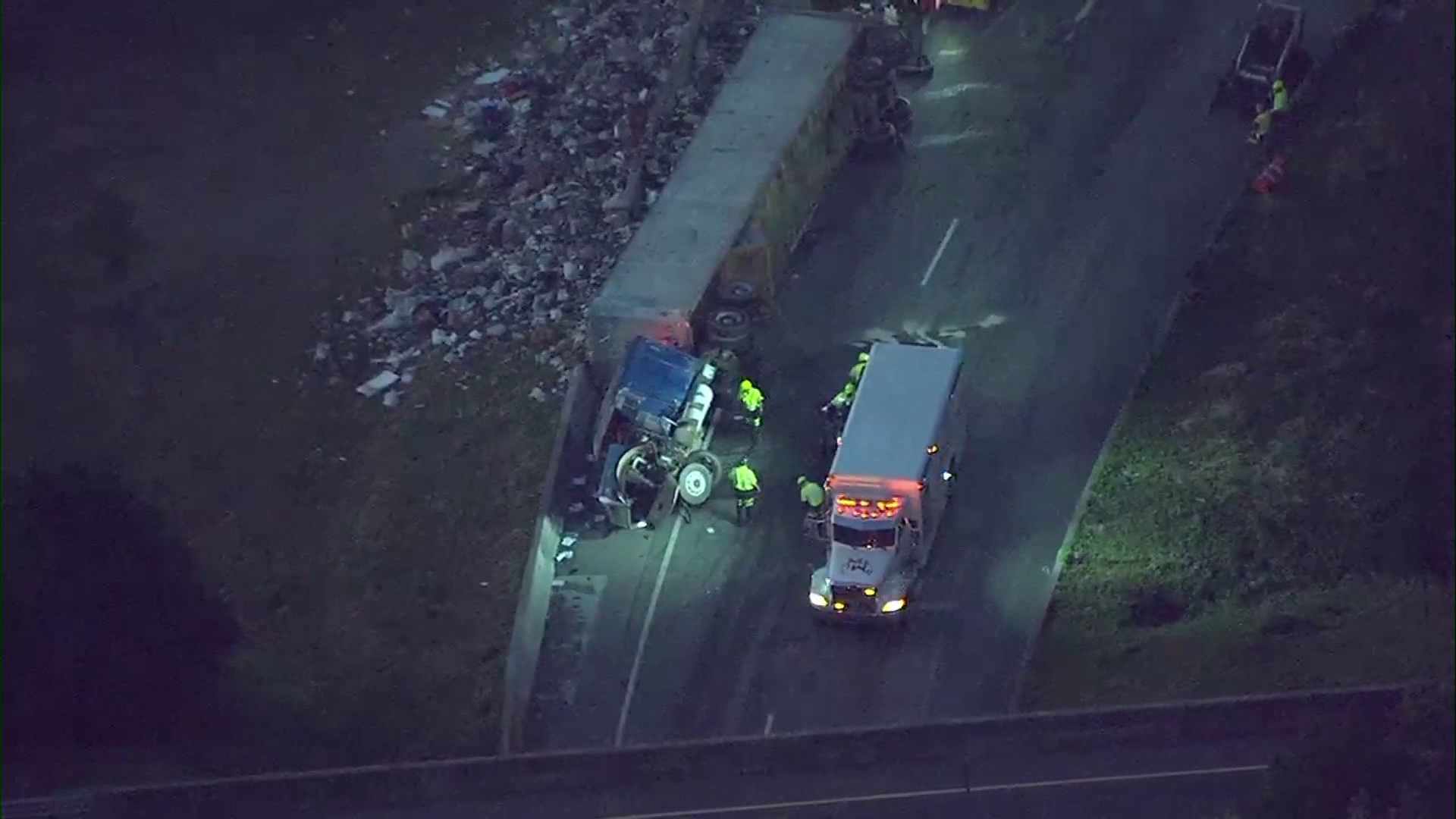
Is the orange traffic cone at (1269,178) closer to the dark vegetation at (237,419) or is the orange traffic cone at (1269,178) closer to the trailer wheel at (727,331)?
the trailer wheel at (727,331)

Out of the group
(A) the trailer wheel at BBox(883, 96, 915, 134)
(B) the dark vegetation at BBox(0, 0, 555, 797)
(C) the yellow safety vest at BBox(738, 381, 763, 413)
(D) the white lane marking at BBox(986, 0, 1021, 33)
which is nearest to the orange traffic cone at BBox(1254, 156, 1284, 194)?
(A) the trailer wheel at BBox(883, 96, 915, 134)

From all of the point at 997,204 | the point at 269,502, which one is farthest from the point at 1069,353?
the point at 269,502

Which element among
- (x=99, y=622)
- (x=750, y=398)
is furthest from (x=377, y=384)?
(x=99, y=622)

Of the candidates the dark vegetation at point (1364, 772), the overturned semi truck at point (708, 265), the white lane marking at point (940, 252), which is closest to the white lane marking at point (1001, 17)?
the overturned semi truck at point (708, 265)

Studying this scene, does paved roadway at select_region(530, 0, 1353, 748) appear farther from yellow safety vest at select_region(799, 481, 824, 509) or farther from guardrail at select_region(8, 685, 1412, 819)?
guardrail at select_region(8, 685, 1412, 819)

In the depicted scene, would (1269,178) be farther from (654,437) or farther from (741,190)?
(654,437)
